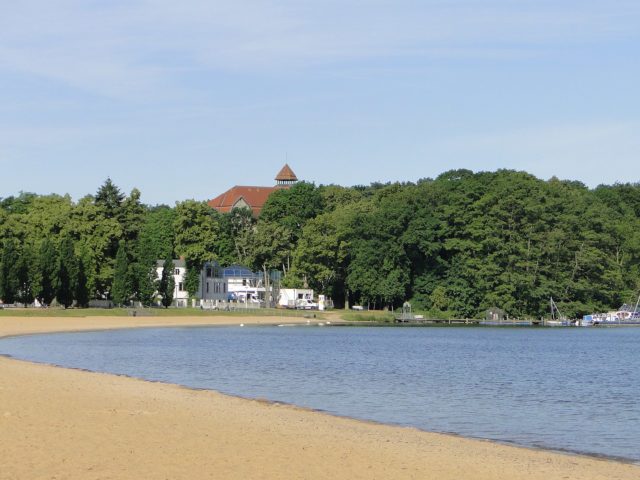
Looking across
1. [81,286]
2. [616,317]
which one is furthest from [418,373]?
[616,317]

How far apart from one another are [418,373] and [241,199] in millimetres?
134347

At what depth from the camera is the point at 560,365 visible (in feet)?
165

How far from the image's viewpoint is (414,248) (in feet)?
351

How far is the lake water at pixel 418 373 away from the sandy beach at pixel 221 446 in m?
2.51

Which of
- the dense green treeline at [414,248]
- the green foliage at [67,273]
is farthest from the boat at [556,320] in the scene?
the green foliage at [67,273]

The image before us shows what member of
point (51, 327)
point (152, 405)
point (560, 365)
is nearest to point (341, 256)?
point (51, 327)

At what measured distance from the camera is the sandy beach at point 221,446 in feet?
51.7

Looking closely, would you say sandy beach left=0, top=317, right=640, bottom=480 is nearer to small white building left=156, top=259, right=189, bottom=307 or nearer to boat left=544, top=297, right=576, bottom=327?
boat left=544, top=297, right=576, bottom=327

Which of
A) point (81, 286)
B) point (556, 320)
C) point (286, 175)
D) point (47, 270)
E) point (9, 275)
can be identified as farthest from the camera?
point (286, 175)

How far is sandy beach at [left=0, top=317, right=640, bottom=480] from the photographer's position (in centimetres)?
1577

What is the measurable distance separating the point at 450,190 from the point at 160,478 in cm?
9862

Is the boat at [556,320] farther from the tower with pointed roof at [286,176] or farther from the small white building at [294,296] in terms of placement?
the tower with pointed roof at [286,176]

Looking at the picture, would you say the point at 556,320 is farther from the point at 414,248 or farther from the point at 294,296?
the point at 294,296

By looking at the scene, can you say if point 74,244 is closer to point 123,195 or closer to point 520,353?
point 123,195
